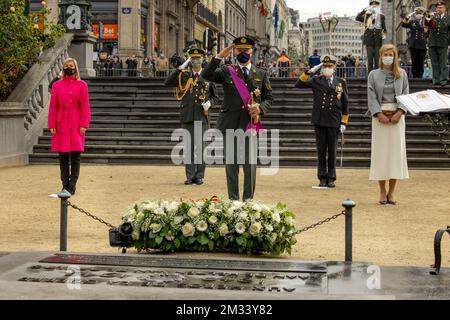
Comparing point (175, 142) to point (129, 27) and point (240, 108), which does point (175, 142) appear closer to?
point (240, 108)

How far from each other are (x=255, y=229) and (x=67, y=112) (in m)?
6.30

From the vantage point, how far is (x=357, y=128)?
23094 mm

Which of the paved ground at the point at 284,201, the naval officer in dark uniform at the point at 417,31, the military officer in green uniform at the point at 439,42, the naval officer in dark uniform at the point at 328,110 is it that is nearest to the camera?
the paved ground at the point at 284,201

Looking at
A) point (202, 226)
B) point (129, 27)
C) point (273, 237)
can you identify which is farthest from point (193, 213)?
point (129, 27)

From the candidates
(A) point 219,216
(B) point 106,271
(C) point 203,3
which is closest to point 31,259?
(B) point 106,271

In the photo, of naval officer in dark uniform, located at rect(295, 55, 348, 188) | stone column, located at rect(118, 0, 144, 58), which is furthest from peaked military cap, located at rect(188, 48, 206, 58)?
stone column, located at rect(118, 0, 144, 58)

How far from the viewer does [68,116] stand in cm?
1416

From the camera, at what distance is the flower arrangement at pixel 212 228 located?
8609mm

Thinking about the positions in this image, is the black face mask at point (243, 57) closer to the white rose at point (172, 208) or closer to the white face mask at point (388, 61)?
the white face mask at point (388, 61)

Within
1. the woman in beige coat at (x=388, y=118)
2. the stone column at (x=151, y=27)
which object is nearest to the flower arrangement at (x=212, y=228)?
the woman in beige coat at (x=388, y=118)

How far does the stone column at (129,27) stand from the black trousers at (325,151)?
116 feet

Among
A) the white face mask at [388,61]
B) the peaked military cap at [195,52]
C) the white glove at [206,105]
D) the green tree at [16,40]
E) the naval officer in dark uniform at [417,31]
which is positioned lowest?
the white glove at [206,105]

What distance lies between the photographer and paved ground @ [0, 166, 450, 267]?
9461 millimetres

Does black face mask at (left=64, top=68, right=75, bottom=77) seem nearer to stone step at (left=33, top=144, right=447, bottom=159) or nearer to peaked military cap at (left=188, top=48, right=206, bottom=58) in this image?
peaked military cap at (left=188, top=48, right=206, bottom=58)
